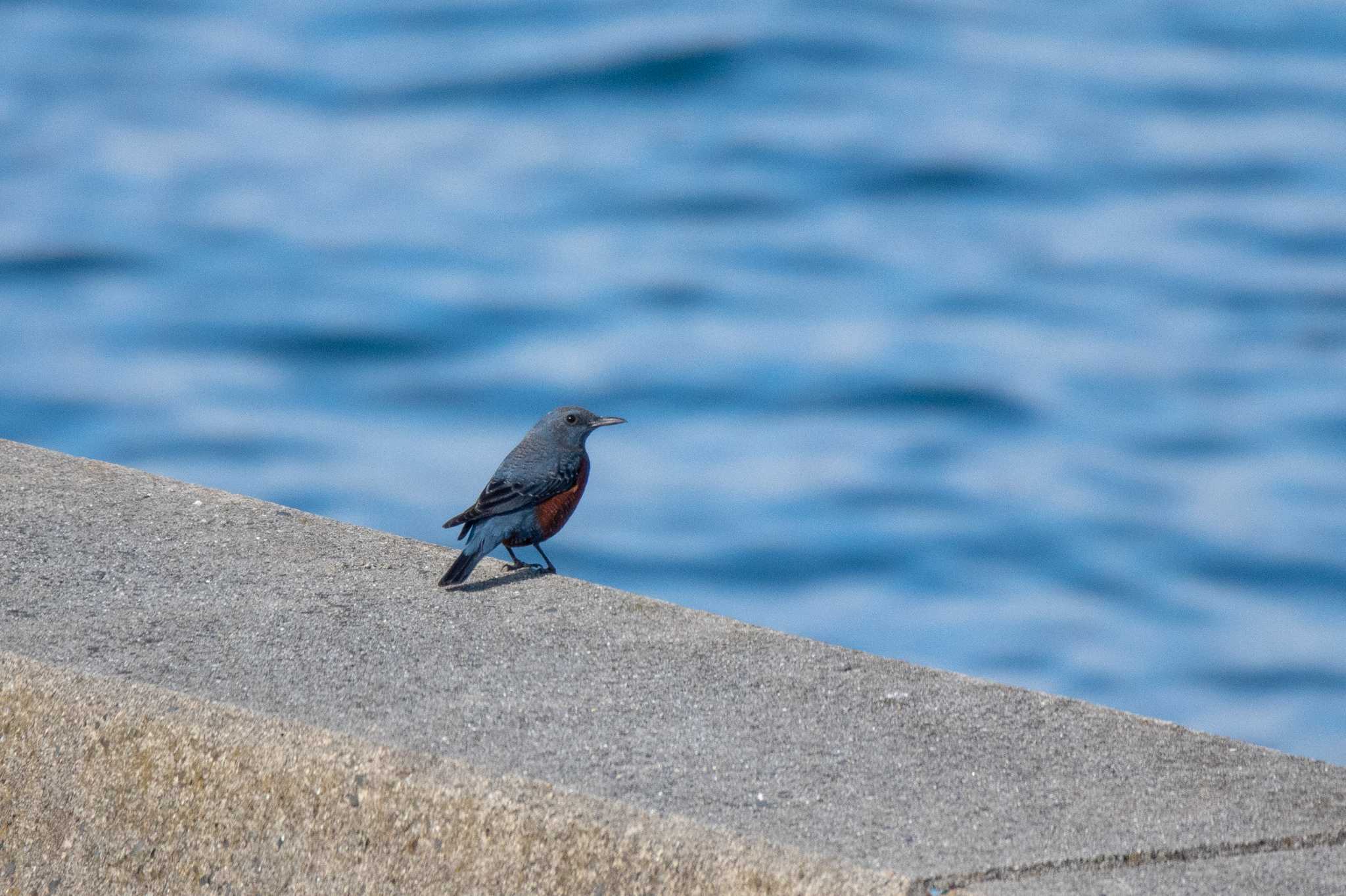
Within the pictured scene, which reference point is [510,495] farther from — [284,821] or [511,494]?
[284,821]

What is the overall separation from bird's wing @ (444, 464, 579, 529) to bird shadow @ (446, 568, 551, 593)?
0.16 meters

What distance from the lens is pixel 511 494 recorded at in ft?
13.9

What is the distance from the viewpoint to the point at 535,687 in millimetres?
3182

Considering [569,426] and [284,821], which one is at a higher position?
[569,426]

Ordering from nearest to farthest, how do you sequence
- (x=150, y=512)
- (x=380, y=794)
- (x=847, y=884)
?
(x=847, y=884) < (x=380, y=794) < (x=150, y=512)

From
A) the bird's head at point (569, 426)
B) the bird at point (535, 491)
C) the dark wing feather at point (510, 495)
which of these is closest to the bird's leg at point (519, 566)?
the bird at point (535, 491)

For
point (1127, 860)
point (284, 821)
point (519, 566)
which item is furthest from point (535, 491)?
point (1127, 860)

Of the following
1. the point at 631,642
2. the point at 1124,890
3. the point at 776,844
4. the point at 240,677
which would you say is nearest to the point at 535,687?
the point at 631,642

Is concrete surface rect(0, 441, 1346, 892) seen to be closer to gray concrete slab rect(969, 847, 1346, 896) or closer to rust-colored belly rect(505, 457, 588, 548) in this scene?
gray concrete slab rect(969, 847, 1346, 896)

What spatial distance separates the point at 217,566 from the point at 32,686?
74 centimetres

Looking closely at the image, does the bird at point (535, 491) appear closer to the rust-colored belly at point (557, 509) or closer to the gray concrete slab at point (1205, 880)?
the rust-colored belly at point (557, 509)

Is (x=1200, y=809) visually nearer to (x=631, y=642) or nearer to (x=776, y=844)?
(x=776, y=844)

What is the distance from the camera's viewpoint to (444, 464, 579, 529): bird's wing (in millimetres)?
4160

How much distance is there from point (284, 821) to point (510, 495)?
59.9 inches
